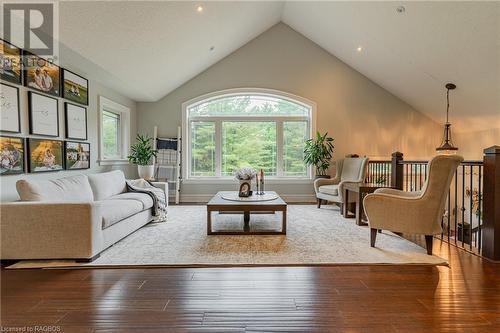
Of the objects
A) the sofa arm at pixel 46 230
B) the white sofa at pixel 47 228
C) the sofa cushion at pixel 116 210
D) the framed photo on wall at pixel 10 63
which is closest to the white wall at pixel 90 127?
the framed photo on wall at pixel 10 63

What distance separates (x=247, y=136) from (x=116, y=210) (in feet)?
13.1

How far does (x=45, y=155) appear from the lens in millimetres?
3654

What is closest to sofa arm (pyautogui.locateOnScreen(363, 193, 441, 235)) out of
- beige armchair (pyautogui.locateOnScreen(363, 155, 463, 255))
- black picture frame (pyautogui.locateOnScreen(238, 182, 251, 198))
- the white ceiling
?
beige armchair (pyautogui.locateOnScreen(363, 155, 463, 255))

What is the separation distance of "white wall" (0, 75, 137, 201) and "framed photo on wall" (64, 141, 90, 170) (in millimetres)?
89

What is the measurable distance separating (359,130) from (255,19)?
3356 millimetres

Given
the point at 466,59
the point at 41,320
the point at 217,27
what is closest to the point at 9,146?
the point at 41,320

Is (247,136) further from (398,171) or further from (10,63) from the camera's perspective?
(10,63)

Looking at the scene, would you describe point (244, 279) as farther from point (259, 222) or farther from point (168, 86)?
point (168, 86)

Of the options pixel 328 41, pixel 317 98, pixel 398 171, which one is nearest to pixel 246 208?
pixel 398 171

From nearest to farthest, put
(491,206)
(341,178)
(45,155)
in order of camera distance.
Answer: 1. (491,206)
2. (45,155)
3. (341,178)

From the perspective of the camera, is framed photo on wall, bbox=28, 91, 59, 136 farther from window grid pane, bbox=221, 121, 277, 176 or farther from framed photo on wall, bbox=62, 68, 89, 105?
window grid pane, bbox=221, 121, 277, 176

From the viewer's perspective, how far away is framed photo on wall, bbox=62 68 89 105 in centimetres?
406

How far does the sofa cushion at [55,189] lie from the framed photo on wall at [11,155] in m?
0.22

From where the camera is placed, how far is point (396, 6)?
431 cm
